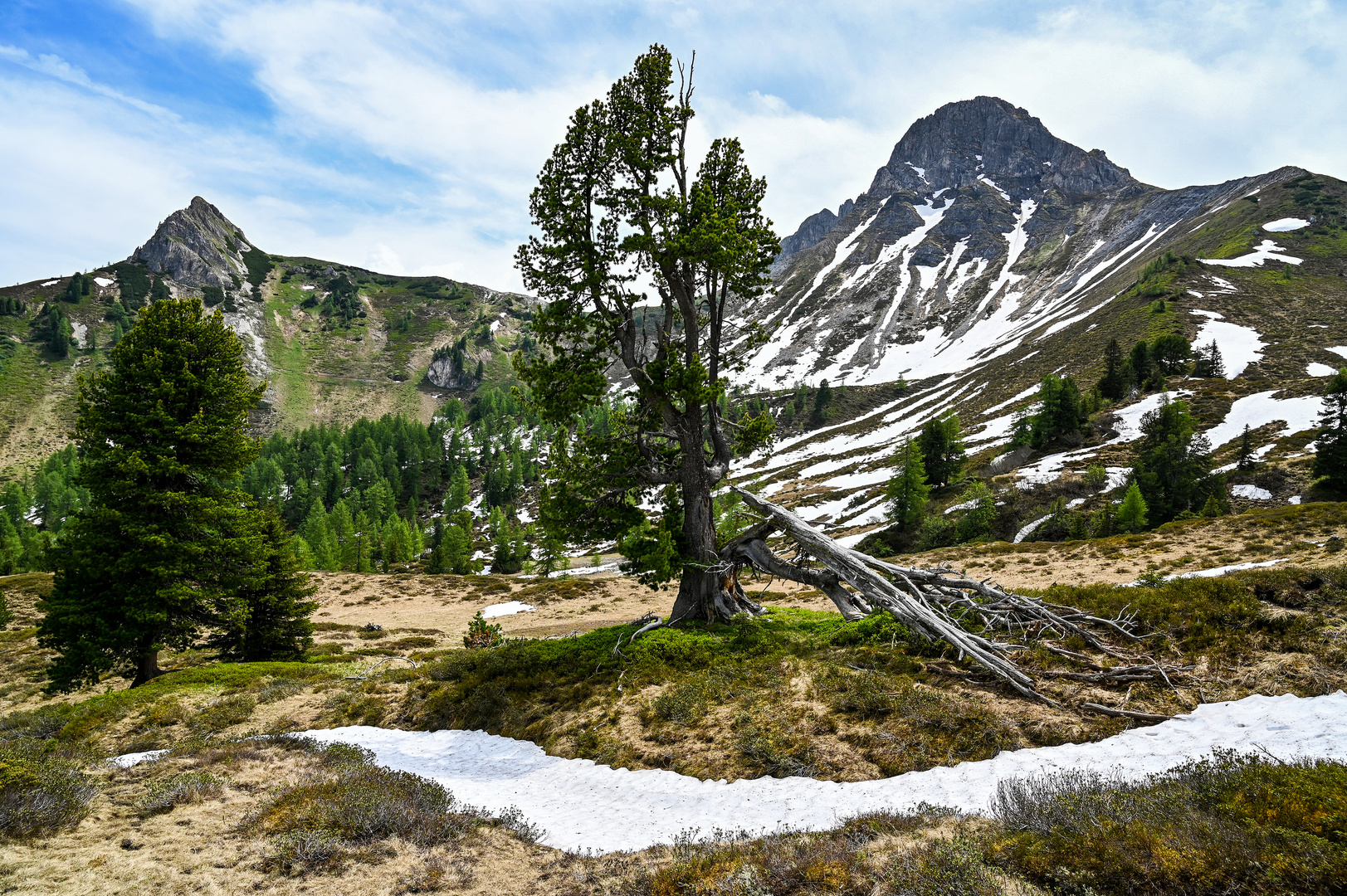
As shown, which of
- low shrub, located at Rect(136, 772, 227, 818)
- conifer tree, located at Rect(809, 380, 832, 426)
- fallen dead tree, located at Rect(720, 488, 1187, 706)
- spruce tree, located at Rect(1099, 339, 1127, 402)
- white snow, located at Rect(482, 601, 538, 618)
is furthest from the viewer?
conifer tree, located at Rect(809, 380, 832, 426)

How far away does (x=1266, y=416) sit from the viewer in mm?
53031

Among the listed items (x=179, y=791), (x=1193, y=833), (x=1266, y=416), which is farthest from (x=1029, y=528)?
(x=179, y=791)

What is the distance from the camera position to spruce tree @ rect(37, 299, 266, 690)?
15.7m

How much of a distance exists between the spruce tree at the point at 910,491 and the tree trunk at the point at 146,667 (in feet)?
167

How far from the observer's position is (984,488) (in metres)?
49.0

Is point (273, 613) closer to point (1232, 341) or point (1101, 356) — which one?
point (1232, 341)

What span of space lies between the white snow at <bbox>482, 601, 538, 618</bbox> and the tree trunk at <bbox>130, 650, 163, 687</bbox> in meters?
24.1

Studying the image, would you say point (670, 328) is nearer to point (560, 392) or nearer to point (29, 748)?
point (560, 392)

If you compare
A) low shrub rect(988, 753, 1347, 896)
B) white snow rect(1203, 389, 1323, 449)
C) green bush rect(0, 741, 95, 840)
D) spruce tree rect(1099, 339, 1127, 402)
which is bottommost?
green bush rect(0, 741, 95, 840)

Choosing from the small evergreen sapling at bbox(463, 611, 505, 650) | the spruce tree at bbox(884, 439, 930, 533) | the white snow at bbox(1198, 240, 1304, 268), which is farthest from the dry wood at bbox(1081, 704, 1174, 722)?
the white snow at bbox(1198, 240, 1304, 268)

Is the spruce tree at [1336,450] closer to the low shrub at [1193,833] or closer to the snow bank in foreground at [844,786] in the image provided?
the snow bank in foreground at [844,786]

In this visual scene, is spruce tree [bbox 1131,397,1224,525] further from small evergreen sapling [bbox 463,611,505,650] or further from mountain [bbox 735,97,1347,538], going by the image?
small evergreen sapling [bbox 463,611,505,650]

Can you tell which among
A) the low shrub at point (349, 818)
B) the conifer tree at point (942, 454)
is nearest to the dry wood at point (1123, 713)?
the low shrub at point (349, 818)

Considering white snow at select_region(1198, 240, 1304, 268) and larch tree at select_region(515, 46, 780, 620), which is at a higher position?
white snow at select_region(1198, 240, 1304, 268)
